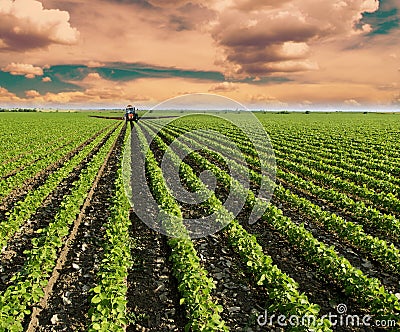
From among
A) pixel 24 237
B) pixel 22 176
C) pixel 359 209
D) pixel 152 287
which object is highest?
pixel 22 176

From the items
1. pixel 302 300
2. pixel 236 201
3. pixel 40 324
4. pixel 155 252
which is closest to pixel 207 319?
pixel 302 300

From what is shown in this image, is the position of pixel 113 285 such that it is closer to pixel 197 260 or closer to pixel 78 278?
pixel 78 278

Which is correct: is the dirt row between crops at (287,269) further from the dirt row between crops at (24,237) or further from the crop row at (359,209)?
the dirt row between crops at (24,237)

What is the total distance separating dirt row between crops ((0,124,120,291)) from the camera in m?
7.62

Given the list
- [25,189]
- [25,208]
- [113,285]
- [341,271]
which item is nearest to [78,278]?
[113,285]

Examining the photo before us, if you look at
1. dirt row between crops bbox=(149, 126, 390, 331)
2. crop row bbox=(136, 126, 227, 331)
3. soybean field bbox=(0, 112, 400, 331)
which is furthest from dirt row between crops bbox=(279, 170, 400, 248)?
crop row bbox=(136, 126, 227, 331)

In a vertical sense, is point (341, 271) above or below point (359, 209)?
below

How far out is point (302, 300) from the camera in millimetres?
5652

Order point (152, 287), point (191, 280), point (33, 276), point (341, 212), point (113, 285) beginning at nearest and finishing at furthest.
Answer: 1. point (113, 285)
2. point (191, 280)
3. point (33, 276)
4. point (152, 287)
5. point (341, 212)

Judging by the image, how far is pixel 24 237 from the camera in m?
9.23

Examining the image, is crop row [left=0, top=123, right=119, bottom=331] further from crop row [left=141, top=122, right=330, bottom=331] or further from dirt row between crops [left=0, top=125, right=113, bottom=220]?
crop row [left=141, top=122, right=330, bottom=331]

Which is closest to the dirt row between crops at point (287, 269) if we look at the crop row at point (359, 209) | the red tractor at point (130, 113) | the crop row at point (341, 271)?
the crop row at point (341, 271)

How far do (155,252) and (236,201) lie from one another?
4.58 meters

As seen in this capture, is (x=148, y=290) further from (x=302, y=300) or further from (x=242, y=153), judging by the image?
(x=242, y=153)
